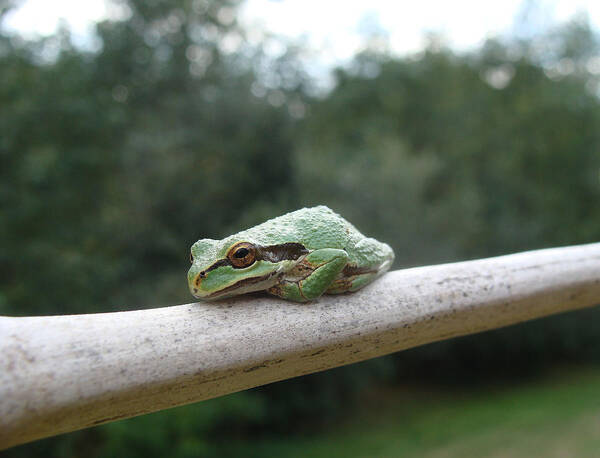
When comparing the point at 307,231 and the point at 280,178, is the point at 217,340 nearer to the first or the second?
the point at 307,231

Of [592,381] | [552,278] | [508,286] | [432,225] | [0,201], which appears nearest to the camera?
[508,286]

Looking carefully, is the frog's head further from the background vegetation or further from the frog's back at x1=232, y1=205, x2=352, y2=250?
the background vegetation

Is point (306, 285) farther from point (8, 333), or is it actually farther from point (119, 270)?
point (119, 270)

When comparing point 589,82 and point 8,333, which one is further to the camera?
point 589,82

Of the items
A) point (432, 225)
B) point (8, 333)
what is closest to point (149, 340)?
point (8, 333)

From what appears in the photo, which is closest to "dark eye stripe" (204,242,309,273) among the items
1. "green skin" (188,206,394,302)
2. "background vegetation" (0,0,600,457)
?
"green skin" (188,206,394,302)

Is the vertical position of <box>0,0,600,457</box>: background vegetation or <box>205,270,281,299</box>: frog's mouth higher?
<box>0,0,600,457</box>: background vegetation

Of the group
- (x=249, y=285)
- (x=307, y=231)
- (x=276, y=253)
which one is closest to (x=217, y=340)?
(x=249, y=285)
